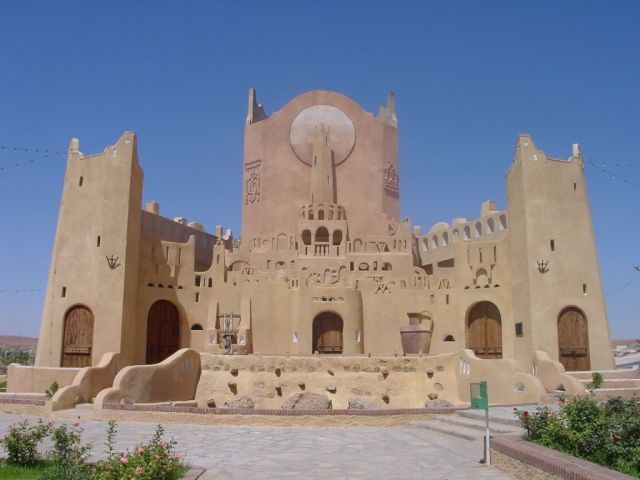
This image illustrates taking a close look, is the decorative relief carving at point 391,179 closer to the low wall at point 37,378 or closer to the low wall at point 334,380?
the low wall at point 334,380

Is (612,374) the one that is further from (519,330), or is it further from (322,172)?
(322,172)

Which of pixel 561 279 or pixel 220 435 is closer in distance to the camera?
pixel 220 435

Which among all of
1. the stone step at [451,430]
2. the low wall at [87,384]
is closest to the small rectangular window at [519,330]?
the stone step at [451,430]

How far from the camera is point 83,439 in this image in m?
13.0

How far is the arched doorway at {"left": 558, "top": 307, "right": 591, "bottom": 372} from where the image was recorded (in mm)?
24016

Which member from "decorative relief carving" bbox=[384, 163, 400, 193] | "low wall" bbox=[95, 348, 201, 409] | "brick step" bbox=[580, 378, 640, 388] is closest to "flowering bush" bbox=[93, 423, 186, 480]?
"low wall" bbox=[95, 348, 201, 409]

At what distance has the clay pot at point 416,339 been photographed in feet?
83.5

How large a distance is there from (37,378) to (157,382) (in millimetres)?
5013

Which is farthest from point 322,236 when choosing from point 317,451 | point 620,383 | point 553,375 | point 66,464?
point 66,464

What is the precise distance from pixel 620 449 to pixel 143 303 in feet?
72.0

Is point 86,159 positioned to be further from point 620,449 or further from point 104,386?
point 620,449

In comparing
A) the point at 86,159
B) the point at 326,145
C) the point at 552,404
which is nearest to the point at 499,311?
the point at 552,404

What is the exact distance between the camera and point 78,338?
79.6 feet

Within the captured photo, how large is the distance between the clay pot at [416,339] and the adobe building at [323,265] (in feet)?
0.20
